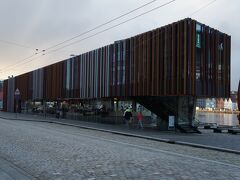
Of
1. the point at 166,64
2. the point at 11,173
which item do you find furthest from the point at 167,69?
the point at 11,173

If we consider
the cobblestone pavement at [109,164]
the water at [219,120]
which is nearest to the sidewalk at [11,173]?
the cobblestone pavement at [109,164]

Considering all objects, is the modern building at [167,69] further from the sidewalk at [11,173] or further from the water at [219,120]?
the sidewalk at [11,173]

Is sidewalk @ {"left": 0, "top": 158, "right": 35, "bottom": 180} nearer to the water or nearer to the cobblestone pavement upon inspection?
the cobblestone pavement

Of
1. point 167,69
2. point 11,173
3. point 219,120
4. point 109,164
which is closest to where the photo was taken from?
point 11,173

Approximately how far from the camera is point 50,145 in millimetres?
17953

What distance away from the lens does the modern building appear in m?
29.5

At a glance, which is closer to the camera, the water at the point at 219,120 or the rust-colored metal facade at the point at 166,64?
the rust-colored metal facade at the point at 166,64

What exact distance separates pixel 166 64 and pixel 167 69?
0.42m

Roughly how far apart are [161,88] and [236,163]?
17.3m

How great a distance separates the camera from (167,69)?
101 feet

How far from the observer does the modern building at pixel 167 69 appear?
2953 centimetres

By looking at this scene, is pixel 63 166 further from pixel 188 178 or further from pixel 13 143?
pixel 13 143

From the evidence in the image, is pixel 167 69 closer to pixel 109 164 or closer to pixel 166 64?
pixel 166 64

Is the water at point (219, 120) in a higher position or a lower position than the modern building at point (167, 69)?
lower
